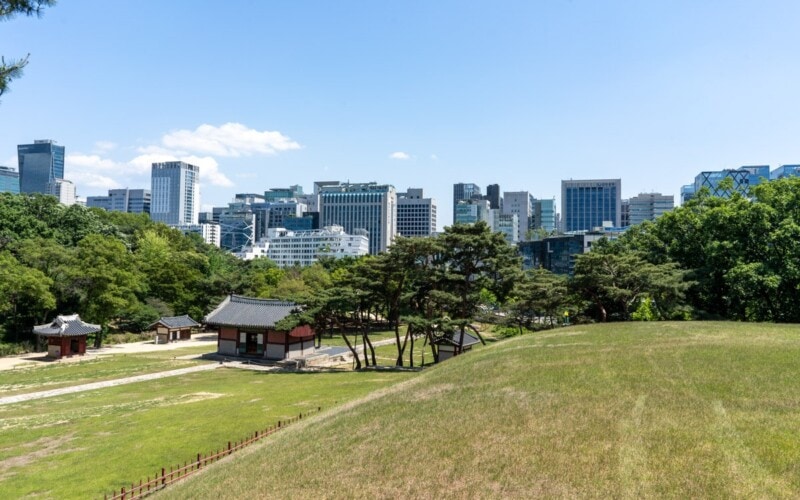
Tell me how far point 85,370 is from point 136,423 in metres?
21.9

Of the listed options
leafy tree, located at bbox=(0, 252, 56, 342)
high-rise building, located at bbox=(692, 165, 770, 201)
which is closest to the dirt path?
leafy tree, located at bbox=(0, 252, 56, 342)

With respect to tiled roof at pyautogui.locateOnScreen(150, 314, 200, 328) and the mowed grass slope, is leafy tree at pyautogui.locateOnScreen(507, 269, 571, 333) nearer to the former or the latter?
the mowed grass slope

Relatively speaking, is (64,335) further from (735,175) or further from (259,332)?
(735,175)

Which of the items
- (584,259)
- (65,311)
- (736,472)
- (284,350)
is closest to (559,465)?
(736,472)

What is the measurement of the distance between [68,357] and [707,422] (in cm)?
5379

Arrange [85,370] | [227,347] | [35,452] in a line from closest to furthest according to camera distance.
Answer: [35,452] < [85,370] < [227,347]

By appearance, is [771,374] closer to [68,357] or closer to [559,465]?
[559,465]

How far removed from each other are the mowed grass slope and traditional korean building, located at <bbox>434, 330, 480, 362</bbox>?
15.8m

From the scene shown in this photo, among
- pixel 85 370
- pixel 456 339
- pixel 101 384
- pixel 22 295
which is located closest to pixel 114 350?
pixel 22 295

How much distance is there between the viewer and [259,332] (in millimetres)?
48500

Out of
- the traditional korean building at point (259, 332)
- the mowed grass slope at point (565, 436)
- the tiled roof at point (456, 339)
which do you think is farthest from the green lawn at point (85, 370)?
the mowed grass slope at point (565, 436)

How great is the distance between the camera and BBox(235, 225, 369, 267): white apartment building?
186125 mm

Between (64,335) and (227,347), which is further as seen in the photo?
(227,347)

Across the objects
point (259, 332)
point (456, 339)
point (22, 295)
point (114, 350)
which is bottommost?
point (114, 350)
